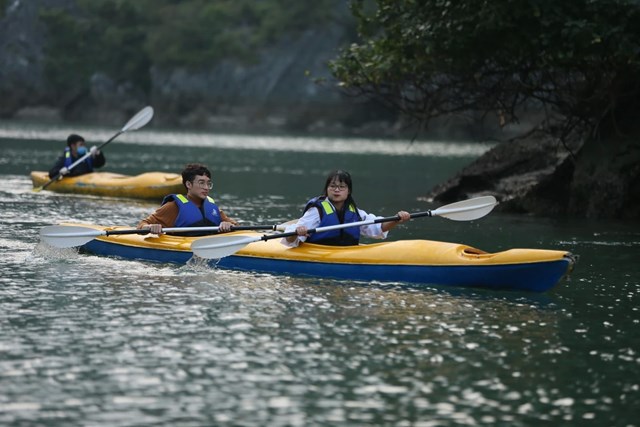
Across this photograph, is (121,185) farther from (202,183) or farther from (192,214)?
(202,183)

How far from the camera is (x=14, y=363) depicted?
7219 mm

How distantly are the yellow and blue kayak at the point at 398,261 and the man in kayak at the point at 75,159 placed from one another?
927 centimetres

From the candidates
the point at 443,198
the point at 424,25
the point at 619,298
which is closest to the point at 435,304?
the point at 619,298

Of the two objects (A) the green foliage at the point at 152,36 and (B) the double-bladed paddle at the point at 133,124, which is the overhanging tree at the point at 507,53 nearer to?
(B) the double-bladed paddle at the point at 133,124

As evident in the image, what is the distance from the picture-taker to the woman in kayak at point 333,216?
10.8 metres

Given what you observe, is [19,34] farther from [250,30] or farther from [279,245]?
[279,245]

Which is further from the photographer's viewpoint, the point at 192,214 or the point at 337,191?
the point at 192,214

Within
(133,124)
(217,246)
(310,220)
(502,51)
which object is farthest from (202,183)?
(133,124)

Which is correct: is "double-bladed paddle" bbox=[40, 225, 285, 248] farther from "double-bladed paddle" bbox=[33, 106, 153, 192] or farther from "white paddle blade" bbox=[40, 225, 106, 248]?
"double-bladed paddle" bbox=[33, 106, 153, 192]

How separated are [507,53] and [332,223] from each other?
7517 millimetres

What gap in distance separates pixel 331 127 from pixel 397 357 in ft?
225

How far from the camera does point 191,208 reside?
11664 mm

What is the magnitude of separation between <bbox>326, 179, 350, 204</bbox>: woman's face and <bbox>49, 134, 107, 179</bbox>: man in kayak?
1028 centimetres

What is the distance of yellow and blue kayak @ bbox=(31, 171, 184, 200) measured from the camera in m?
19.7
